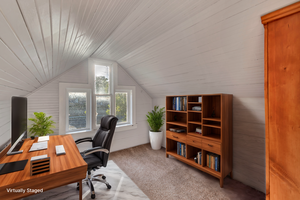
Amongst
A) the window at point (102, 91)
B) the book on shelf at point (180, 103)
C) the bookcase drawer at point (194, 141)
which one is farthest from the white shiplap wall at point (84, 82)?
the bookcase drawer at point (194, 141)

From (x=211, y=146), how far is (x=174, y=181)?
2.90 ft

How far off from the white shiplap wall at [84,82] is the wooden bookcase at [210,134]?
3.59 ft

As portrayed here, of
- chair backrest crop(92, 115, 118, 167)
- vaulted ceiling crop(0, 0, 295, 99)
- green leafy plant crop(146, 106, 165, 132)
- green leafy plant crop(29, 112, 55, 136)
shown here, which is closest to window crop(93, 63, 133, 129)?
green leafy plant crop(146, 106, 165, 132)

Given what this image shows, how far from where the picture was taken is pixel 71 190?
7.11 feet

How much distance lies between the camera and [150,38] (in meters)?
2.36

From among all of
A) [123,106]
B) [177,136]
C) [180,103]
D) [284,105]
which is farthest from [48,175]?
[123,106]

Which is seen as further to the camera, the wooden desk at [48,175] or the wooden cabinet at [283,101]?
the wooden cabinet at [283,101]

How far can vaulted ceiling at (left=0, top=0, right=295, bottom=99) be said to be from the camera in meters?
0.74

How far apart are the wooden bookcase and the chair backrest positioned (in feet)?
5.01

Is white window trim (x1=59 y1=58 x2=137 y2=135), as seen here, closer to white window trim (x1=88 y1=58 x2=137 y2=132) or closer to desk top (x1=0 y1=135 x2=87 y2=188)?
white window trim (x1=88 y1=58 x2=137 y2=132)

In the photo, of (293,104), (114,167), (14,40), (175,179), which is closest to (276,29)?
(293,104)

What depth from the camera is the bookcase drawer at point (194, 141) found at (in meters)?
2.64

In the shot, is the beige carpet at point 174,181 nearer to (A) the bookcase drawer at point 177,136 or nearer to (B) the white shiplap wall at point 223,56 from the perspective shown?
(B) the white shiplap wall at point 223,56

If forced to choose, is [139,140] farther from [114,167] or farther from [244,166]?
[244,166]
